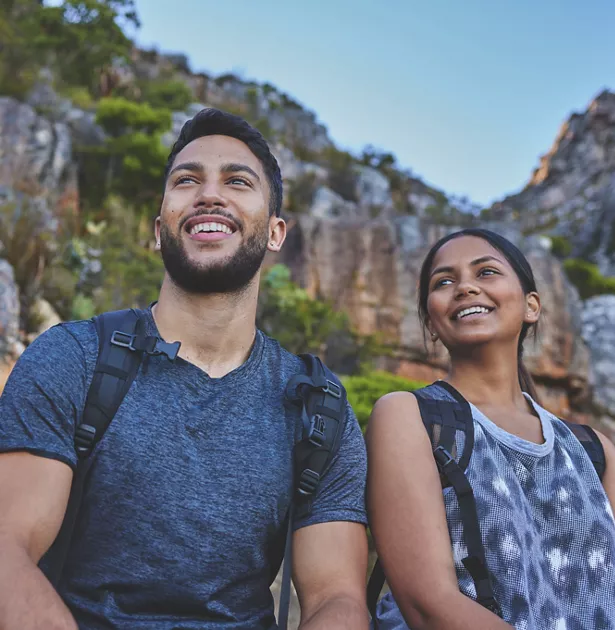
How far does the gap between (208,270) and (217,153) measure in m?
0.46

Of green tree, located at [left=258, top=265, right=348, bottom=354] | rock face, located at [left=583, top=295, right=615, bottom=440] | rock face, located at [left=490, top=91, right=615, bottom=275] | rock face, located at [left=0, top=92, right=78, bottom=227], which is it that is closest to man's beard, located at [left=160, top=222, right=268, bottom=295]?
green tree, located at [left=258, top=265, right=348, bottom=354]

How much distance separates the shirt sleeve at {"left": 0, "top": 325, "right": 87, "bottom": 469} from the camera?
1396mm

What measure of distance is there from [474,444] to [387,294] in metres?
12.2

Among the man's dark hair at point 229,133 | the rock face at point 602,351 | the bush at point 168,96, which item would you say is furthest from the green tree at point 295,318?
the bush at point 168,96

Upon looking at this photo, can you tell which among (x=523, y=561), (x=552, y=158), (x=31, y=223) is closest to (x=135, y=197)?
(x=31, y=223)

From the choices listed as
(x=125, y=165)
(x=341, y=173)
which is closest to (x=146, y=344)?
(x=125, y=165)

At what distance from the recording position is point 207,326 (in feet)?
6.09

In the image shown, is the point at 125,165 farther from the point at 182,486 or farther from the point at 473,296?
the point at 182,486

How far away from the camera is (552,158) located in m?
42.8

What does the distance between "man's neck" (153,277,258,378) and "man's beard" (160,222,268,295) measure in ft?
0.09

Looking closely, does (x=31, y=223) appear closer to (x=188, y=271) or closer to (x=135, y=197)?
(x=135, y=197)

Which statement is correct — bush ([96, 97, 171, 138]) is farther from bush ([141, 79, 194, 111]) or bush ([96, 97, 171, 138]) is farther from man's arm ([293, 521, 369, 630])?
man's arm ([293, 521, 369, 630])

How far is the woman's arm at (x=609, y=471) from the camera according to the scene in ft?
6.55

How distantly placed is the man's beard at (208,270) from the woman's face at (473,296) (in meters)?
0.73
